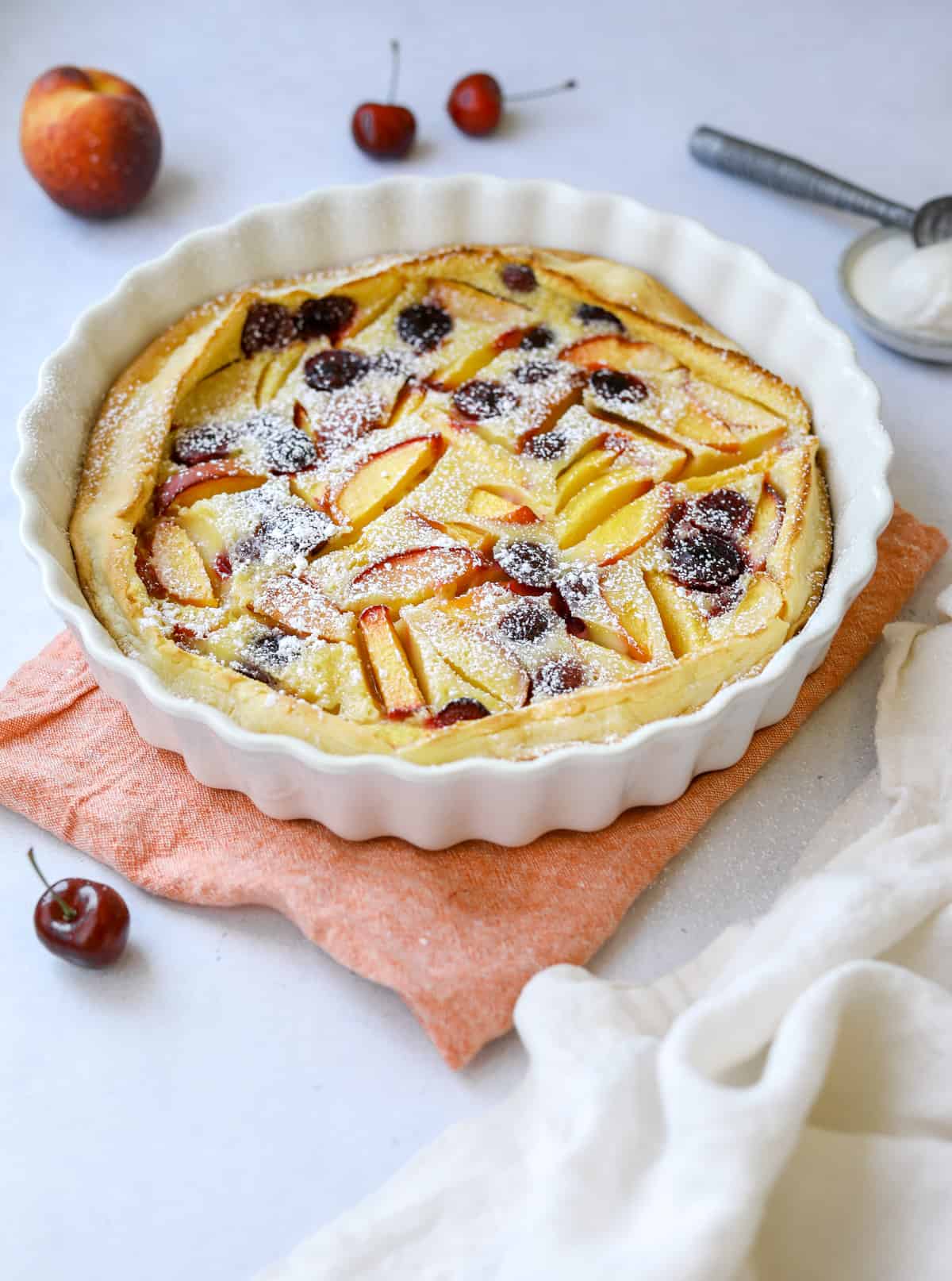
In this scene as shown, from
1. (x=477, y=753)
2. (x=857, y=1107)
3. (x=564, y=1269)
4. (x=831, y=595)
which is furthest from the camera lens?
(x=831, y=595)

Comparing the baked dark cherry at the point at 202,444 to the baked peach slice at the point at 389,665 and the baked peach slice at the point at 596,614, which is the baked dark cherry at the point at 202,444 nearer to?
the baked peach slice at the point at 389,665

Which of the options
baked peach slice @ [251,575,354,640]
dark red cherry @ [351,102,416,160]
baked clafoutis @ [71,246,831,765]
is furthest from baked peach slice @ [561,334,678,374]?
dark red cherry @ [351,102,416,160]

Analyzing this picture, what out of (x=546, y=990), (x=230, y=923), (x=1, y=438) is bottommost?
(x=230, y=923)

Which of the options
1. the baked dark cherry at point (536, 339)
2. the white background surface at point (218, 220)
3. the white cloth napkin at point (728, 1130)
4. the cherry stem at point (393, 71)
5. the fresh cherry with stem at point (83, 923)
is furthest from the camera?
the cherry stem at point (393, 71)

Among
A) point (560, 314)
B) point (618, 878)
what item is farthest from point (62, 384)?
point (618, 878)

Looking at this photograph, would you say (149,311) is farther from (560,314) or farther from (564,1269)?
(564,1269)

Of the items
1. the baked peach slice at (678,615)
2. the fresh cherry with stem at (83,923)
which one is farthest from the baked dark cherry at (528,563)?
the fresh cherry with stem at (83,923)
